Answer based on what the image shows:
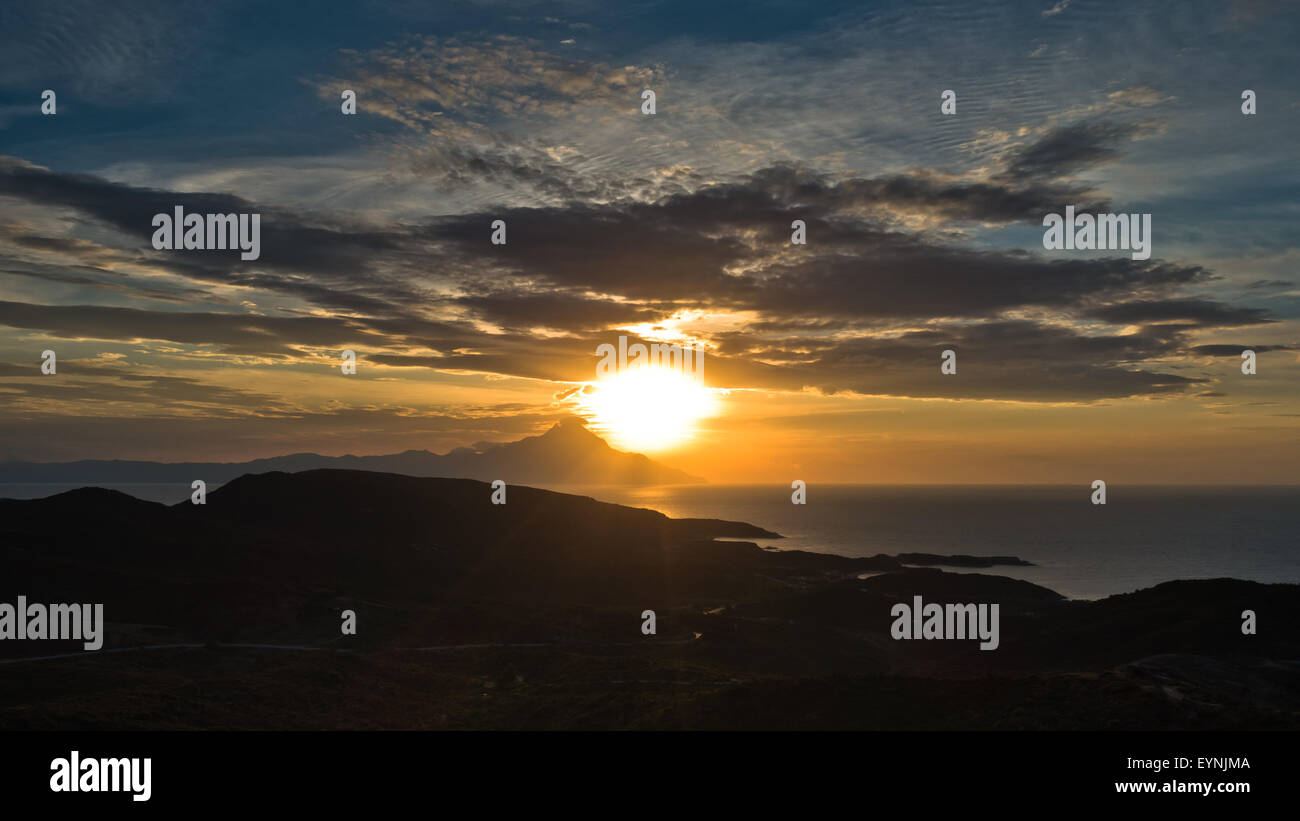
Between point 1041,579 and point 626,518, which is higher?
point 626,518
